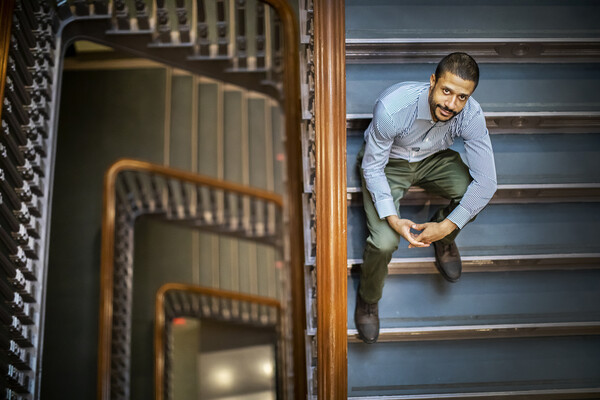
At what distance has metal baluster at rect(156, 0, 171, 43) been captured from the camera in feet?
15.2

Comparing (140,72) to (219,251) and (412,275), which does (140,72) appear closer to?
(219,251)

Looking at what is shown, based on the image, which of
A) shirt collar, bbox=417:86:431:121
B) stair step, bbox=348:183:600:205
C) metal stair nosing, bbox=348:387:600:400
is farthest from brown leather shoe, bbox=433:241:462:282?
shirt collar, bbox=417:86:431:121

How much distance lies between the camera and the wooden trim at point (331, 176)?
9.95 feet

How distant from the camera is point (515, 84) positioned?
3.53m

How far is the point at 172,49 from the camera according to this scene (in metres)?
4.94

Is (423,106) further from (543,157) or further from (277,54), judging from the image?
(277,54)

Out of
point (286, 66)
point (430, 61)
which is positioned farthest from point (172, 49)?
point (430, 61)

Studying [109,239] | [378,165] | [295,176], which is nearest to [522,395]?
[378,165]

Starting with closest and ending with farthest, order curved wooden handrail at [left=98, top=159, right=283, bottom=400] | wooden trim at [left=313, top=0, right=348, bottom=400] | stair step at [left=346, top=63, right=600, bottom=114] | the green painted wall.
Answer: wooden trim at [left=313, top=0, right=348, bottom=400], stair step at [left=346, top=63, right=600, bottom=114], curved wooden handrail at [left=98, top=159, right=283, bottom=400], the green painted wall

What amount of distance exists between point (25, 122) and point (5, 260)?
2.69 ft

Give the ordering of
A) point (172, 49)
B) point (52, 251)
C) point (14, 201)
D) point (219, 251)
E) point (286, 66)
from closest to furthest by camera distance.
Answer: point (14, 201) → point (286, 66) → point (172, 49) → point (52, 251) → point (219, 251)

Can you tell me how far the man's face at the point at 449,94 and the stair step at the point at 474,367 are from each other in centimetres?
127

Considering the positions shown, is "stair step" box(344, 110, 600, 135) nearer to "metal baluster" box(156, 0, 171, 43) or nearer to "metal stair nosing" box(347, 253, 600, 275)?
"metal stair nosing" box(347, 253, 600, 275)

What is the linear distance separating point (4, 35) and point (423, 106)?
6.82 ft
